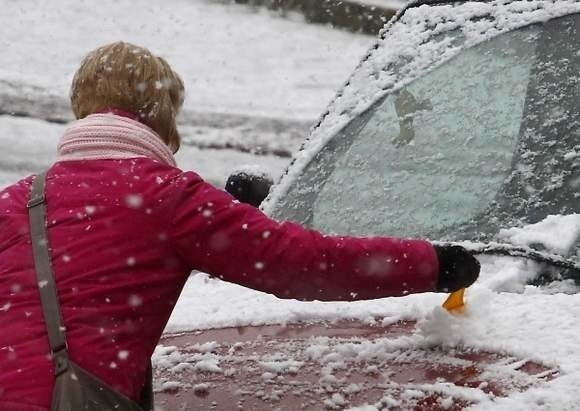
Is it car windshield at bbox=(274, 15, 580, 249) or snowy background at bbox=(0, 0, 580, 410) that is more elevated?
car windshield at bbox=(274, 15, 580, 249)

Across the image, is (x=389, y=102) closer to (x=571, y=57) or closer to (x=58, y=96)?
(x=571, y=57)

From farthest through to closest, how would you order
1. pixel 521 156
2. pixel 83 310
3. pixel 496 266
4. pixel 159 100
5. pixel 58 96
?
pixel 58 96
pixel 521 156
pixel 496 266
pixel 159 100
pixel 83 310

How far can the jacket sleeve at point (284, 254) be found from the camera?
185cm

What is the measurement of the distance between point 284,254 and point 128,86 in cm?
50

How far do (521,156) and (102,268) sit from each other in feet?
4.63

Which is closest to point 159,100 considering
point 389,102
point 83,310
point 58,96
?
point 83,310

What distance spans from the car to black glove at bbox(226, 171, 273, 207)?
20cm

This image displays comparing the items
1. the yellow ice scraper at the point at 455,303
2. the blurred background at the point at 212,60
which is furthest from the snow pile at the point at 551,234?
the blurred background at the point at 212,60

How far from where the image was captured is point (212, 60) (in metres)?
12.3

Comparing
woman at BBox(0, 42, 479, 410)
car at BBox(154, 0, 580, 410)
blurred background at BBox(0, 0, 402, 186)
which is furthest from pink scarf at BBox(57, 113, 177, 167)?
blurred background at BBox(0, 0, 402, 186)

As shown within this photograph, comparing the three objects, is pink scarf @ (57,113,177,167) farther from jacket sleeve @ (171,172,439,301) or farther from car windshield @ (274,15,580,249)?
car windshield @ (274,15,580,249)

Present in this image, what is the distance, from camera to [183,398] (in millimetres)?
2080

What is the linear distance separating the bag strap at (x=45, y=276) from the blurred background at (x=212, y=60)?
6768 millimetres

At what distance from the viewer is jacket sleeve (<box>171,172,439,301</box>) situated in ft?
6.06
